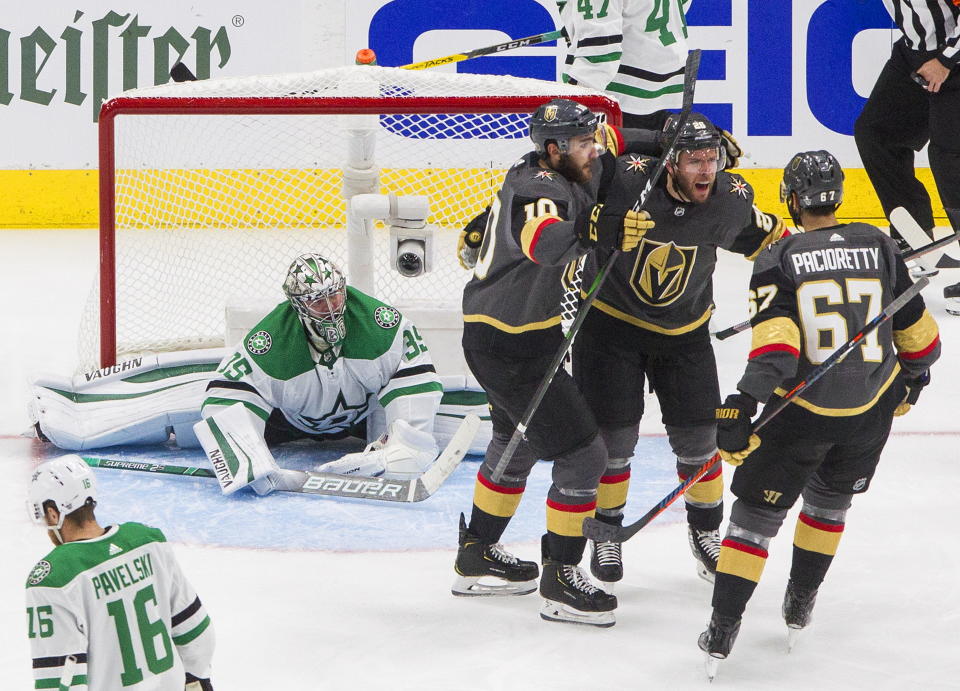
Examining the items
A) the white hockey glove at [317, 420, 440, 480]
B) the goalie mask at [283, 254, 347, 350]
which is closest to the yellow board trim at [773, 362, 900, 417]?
the white hockey glove at [317, 420, 440, 480]

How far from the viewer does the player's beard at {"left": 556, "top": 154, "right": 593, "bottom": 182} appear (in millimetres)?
3092

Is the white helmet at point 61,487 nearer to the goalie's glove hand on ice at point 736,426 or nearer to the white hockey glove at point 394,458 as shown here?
the goalie's glove hand on ice at point 736,426

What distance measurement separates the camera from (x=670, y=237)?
3260 millimetres

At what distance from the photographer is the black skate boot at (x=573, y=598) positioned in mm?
3160

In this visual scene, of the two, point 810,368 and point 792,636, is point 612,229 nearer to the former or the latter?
point 810,368

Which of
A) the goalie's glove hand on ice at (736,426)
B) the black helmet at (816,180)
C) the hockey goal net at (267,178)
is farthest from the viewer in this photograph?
the hockey goal net at (267,178)

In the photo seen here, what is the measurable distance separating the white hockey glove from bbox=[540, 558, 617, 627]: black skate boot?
3.12ft

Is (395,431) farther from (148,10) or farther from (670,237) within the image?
(148,10)

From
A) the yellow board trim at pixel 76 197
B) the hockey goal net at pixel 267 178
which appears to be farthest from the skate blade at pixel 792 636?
the yellow board trim at pixel 76 197

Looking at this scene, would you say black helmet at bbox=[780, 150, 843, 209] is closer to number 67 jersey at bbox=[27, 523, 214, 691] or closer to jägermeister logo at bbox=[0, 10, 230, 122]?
number 67 jersey at bbox=[27, 523, 214, 691]

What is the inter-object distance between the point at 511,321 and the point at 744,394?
607 mm

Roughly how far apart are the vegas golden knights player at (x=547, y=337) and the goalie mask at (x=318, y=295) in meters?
0.86

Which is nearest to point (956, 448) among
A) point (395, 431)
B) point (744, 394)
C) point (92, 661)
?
point (395, 431)

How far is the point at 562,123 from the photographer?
3.04 meters
